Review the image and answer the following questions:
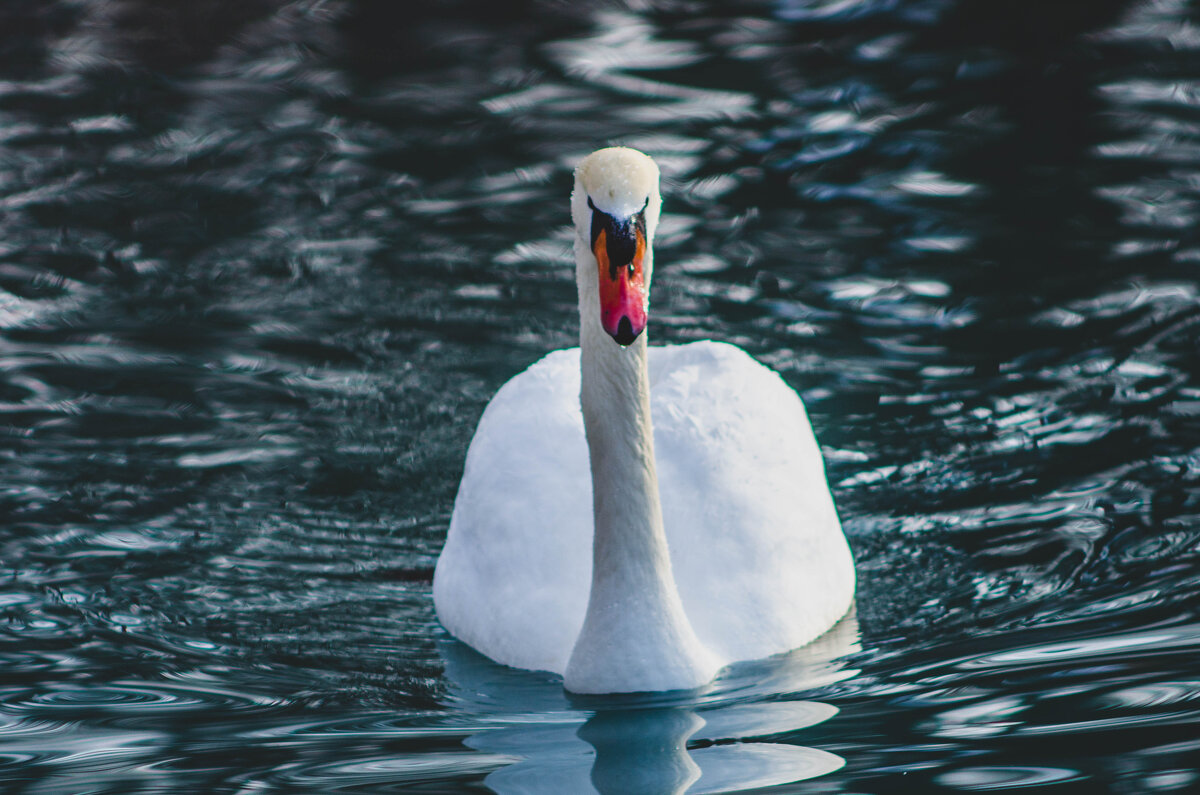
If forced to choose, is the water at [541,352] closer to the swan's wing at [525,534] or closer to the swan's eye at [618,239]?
the swan's wing at [525,534]

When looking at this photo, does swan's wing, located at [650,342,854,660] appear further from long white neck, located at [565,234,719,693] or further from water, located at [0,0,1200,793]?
long white neck, located at [565,234,719,693]

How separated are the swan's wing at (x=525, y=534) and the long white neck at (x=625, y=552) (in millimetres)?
384

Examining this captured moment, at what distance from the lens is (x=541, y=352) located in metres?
9.24

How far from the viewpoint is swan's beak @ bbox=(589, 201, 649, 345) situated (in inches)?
205

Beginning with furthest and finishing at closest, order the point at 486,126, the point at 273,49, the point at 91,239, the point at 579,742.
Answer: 1. the point at 273,49
2. the point at 486,126
3. the point at 91,239
4. the point at 579,742

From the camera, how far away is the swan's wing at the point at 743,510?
6282 mm

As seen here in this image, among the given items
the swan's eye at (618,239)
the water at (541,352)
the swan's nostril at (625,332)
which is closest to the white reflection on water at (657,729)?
the water at (541,352)

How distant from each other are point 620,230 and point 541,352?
13.0ft

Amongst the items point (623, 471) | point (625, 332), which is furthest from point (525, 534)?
point (625, 332)

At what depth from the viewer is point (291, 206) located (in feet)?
36.5

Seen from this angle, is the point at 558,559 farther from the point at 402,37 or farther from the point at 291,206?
the point at 402,37

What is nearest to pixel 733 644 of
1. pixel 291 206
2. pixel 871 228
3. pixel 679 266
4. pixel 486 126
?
pixel 679 266

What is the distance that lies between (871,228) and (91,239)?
4.79 meters

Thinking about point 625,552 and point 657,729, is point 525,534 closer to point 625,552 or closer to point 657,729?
point 625,552
